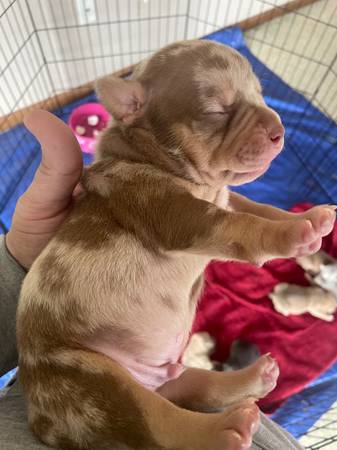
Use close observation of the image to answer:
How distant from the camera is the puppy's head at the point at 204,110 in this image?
4.87 ft

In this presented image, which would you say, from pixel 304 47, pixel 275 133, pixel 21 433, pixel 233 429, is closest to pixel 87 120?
pixel 304 47

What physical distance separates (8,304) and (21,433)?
610 millimetres

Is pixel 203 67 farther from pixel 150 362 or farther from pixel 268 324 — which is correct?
pixel 268 324

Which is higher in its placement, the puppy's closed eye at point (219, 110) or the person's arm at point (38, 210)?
the puppy's closed eye at point (219, 110)

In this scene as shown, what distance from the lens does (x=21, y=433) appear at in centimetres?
147

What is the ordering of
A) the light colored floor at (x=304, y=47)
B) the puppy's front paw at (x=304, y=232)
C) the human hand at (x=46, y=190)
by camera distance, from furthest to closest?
the light colored floor at (x=304, y=47) → the human hand at (x=46, y=190) → the puppy's front paw at (x=304, y=232)

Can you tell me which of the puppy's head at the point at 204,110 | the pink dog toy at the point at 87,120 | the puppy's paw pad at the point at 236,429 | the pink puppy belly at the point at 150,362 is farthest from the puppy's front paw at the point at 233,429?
the pink dog toy at the point at 87,120

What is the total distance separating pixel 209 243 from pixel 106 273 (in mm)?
419

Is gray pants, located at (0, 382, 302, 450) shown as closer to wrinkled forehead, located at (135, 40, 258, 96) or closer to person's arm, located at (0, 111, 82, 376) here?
person's arm, located at (0, 111, 82, 376)

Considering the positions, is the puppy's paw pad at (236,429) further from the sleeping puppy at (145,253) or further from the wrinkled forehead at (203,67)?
the wrinkled forehead at (203,67)

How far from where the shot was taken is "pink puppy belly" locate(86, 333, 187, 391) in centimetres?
156

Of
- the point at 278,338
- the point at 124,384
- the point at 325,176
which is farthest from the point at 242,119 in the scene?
the point at 325,176

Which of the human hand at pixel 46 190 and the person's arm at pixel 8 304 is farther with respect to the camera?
the person's arm at pixel 8 304

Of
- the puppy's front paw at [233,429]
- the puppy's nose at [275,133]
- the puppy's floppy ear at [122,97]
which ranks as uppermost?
the puppy's nose at [275,133]
